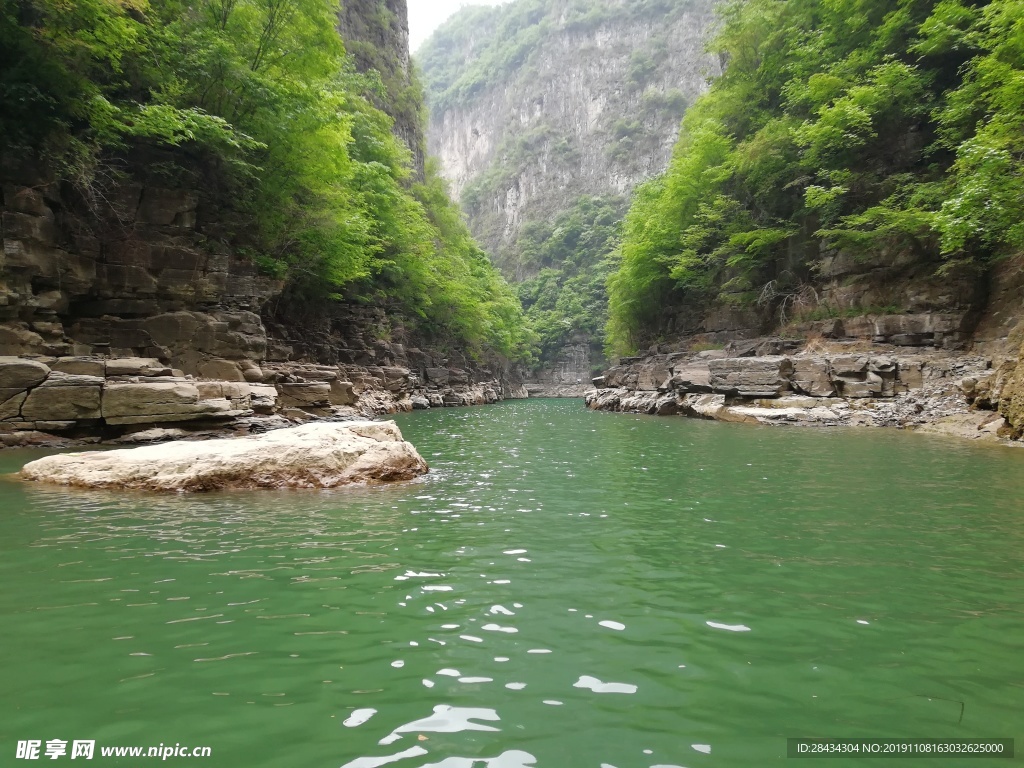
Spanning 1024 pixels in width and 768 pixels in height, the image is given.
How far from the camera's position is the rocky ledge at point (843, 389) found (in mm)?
15891

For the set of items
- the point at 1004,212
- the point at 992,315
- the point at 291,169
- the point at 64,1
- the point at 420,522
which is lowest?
the point at 420,522

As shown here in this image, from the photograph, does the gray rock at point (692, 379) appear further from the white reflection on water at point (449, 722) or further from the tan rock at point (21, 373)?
the white reflection on water at point (449, 722)

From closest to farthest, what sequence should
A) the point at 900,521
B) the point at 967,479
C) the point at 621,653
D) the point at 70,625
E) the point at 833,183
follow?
the point at 621,653 < the point at 70,625 < the point at 900,521 < the point at 967,479 < the point at 833,183

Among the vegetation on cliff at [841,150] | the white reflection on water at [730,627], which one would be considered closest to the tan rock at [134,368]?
the white reflection on water at [730,627]

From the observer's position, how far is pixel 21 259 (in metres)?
14.4

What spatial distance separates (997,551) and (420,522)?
6118 millimetres

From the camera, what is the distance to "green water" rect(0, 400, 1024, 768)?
258cm

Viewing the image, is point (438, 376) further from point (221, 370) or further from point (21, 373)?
point (21, 373)

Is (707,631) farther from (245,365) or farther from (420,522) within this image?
(245,365)

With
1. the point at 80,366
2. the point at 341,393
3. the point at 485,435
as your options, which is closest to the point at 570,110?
the point at 341,393

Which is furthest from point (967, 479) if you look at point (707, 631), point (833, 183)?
point (833, 183)

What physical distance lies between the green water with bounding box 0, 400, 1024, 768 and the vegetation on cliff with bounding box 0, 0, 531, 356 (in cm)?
1317

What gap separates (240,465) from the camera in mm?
8438

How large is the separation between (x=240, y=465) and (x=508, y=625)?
632 cm
